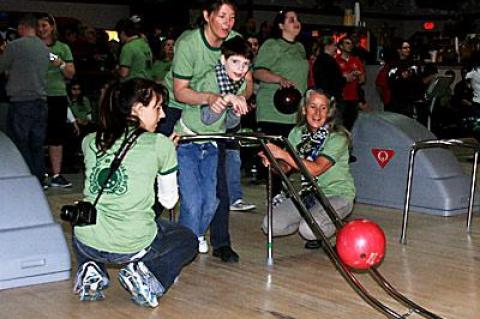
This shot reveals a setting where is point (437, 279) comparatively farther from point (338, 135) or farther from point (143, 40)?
point (143, 40)

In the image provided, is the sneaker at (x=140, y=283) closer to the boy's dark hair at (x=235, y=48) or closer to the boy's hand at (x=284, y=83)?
the boy's dark hair at (x=235, y=48)

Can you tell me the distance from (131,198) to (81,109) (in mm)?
6943

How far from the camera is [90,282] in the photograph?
4551mm

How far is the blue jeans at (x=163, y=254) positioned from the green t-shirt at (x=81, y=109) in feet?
21.6

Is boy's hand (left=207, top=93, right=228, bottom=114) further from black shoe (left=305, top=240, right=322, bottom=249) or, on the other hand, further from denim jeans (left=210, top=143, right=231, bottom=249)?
black shoe (left=305, top=240, right=322, bottom=249)

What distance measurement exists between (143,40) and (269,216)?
468 centimetres

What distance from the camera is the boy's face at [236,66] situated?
16.9 feet

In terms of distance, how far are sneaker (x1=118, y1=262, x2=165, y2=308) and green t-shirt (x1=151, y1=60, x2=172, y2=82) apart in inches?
239

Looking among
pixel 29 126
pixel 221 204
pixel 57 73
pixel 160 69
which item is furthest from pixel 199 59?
pixel 160 69

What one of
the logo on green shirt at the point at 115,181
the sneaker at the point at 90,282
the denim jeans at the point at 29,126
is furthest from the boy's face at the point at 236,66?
the denim jeans at the point at 29,126

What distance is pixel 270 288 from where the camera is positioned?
4.95m

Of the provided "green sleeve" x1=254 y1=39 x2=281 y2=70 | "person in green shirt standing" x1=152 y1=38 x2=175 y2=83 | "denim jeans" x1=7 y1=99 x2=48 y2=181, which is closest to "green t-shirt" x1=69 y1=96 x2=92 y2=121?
"person in green shirt standing" x1=152 y1=38 x2=175 y2=83

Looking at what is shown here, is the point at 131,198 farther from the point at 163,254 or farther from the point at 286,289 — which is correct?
the point at 286,289

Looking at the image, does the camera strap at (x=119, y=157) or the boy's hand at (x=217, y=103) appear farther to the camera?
the boy's hand at (x=217, y=103)
